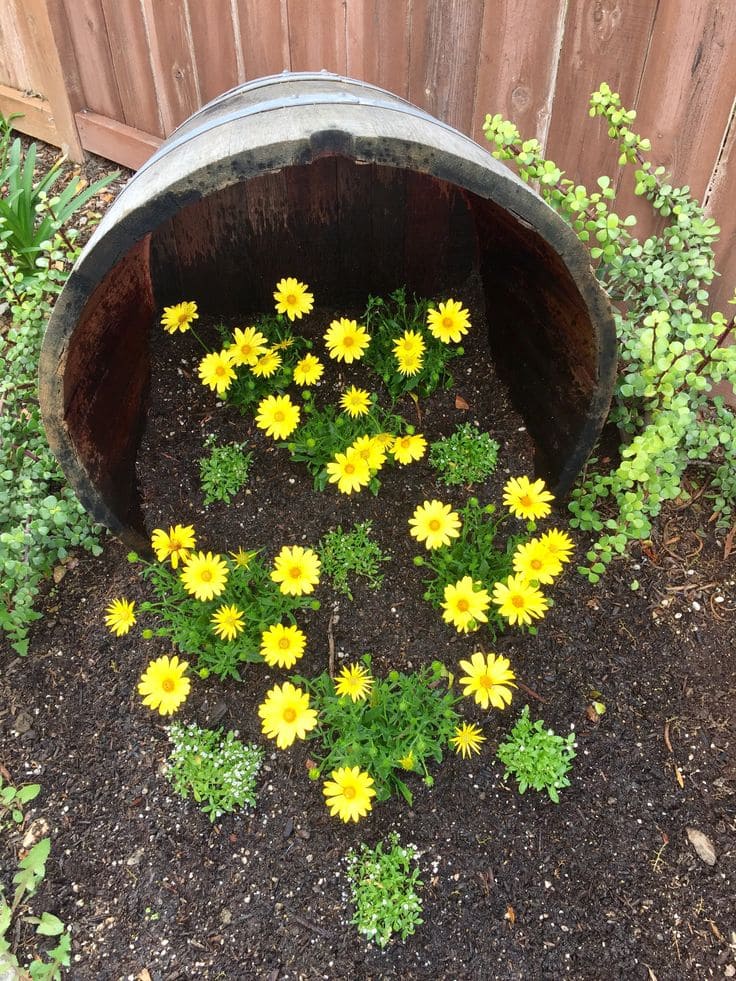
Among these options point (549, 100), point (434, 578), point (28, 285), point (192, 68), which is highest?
point (549, 100)

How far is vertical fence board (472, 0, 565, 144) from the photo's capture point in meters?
2.10

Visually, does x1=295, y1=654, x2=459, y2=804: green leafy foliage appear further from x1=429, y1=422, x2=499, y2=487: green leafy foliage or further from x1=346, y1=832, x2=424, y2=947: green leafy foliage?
x1=429, y1=422, x2=499, y2=487: green leafy foliage

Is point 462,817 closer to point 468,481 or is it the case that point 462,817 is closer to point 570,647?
point 570,647

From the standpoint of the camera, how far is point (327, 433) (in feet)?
7.07

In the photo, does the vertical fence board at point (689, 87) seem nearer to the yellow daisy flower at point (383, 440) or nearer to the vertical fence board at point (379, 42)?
the vertical fence board at point (379, 42)

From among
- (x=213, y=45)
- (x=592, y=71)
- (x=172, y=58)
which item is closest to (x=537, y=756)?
(x=592, y=71)

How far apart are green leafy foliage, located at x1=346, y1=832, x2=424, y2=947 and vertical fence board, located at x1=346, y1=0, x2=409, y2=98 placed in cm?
232

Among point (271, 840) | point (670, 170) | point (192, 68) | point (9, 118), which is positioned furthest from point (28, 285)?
point (9, 118)

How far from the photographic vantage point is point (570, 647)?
1924mm

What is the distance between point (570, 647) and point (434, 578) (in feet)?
1.29

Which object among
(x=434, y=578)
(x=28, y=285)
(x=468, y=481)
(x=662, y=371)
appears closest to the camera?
(x=662, y=371)

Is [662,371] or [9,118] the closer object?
[662,371]

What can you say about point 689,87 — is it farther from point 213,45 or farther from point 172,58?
point 172,58

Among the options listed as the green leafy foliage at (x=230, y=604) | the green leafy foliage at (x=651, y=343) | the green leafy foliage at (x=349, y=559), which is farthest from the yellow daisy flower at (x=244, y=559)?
the green leafy foliage at (x=651, y=343)
